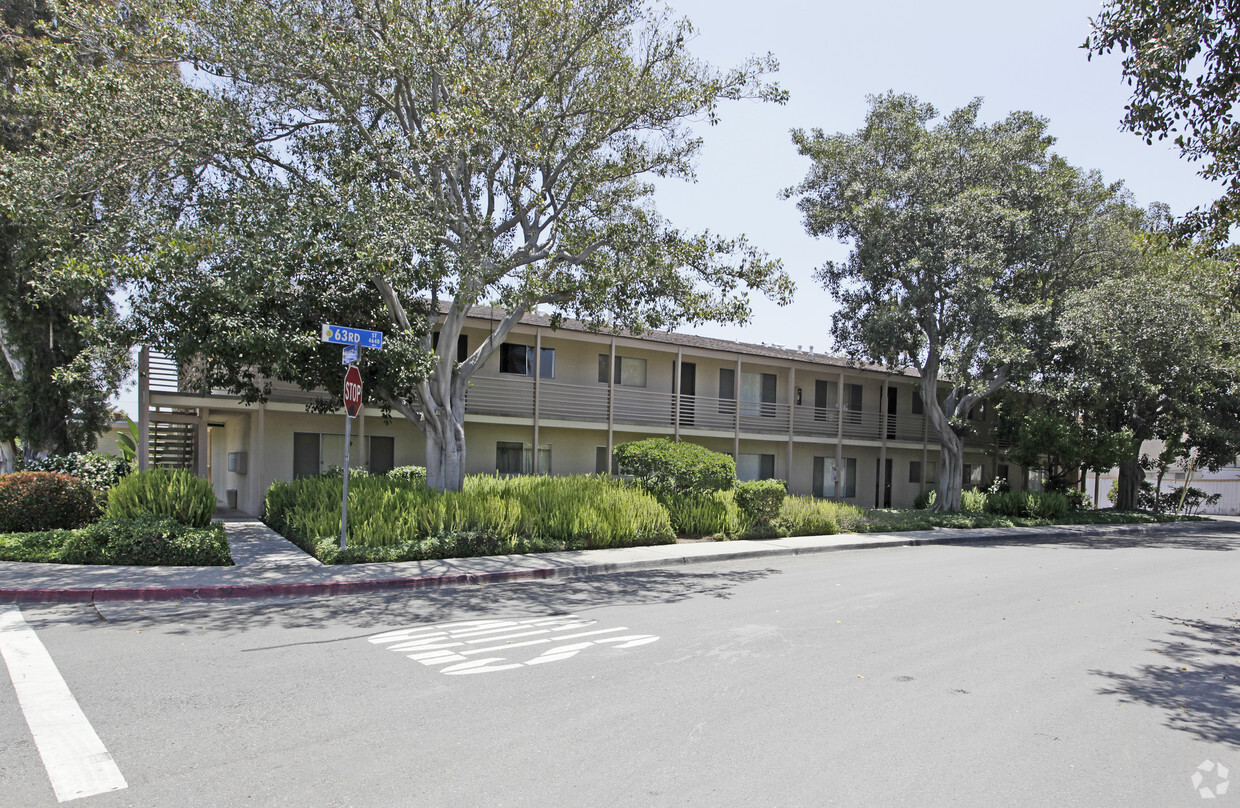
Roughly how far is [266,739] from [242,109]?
1360 centimetres

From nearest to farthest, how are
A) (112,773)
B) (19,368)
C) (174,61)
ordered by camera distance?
(112,773) → (174,61) → (19,368)

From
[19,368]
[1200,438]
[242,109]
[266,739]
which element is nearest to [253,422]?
[19,368]

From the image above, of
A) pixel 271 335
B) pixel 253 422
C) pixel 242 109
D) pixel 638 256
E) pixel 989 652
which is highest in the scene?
pixel 242 109

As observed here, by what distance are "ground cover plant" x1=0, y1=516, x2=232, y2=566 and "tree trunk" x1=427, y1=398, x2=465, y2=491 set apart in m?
5.05

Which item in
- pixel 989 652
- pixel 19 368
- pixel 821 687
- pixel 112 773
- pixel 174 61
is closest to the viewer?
pixel 112 773

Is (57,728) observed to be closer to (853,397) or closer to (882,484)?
(882,484)

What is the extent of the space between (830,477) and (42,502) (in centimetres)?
2611

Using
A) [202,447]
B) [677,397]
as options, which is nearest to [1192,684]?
[677,397]

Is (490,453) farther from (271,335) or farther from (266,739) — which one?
(266,739)

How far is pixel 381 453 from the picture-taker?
22.3 m

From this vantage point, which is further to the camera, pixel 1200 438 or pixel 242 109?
pixel 1200 438

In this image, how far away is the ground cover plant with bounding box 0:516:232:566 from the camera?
37.5 feet

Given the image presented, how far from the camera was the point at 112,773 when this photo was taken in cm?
445

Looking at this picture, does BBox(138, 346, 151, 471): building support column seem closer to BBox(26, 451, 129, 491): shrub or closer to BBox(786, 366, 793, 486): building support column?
BBox(26, 451, 129, 491): shrub
